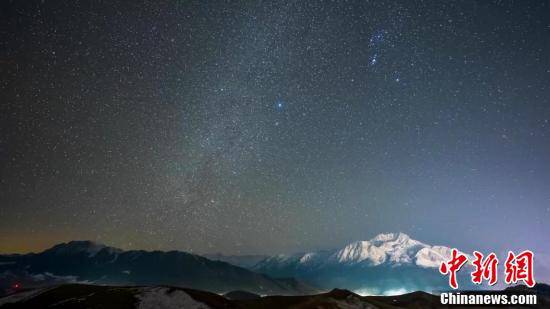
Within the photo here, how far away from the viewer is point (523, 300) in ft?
278

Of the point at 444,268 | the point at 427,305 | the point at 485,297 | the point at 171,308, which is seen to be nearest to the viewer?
the point at 485,297

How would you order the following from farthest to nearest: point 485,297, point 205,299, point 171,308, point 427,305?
point 427,305
point 205,299
point 171,308
point 485,297

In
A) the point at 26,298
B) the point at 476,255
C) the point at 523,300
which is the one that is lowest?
the point at 26,298

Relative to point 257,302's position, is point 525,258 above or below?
above

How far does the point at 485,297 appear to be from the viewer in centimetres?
8062

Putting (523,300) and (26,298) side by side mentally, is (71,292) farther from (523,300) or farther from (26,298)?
(523,300)

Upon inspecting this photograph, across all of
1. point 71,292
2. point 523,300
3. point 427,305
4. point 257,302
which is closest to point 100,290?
point 71,292

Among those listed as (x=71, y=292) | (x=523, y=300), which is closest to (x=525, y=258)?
(x=523, y=300)

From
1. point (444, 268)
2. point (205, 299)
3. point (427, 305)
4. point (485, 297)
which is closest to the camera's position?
point (485, 297)

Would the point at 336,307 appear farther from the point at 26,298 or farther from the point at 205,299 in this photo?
the point at 26,298

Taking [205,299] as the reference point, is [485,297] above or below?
above

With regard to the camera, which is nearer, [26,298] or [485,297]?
[485,297]

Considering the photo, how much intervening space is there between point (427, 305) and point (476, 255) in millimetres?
120184

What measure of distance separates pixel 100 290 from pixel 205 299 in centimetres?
3273
